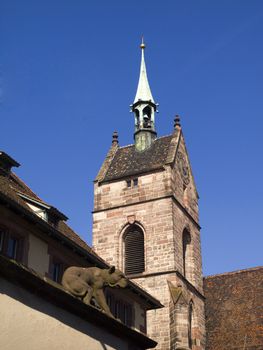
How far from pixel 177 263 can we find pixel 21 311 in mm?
21056

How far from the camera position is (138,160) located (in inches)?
1419

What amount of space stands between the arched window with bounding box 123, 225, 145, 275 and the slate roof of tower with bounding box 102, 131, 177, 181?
3.48 meters

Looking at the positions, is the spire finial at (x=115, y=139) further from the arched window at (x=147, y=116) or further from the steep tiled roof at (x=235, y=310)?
the steep tiled roof at (x=235, y=310)

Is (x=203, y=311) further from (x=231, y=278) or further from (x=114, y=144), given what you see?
(x=114, y=144)

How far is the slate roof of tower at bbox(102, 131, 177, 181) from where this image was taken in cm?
3481

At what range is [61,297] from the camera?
1162 centimetres

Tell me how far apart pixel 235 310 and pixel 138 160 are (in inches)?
400

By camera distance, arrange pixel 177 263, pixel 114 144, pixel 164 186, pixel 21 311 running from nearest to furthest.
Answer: pixel 21 311 → pixel 177 263 → pixel 164 186 → pixel 114 144

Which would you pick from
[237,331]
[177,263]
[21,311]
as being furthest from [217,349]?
[21,311]

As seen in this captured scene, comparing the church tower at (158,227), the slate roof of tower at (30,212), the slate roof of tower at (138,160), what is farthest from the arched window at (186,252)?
the slate roof of tower at (30,212)

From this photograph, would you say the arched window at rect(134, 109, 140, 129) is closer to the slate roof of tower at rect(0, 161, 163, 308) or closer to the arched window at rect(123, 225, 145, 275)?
the arched window at rect(123, 225, 145, 275)

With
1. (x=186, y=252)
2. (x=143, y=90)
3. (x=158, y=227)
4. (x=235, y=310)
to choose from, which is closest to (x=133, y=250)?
(x=158, y=227)

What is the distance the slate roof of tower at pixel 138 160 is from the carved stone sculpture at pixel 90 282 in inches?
811

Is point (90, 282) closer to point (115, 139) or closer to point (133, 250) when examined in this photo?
point (133, 250)
